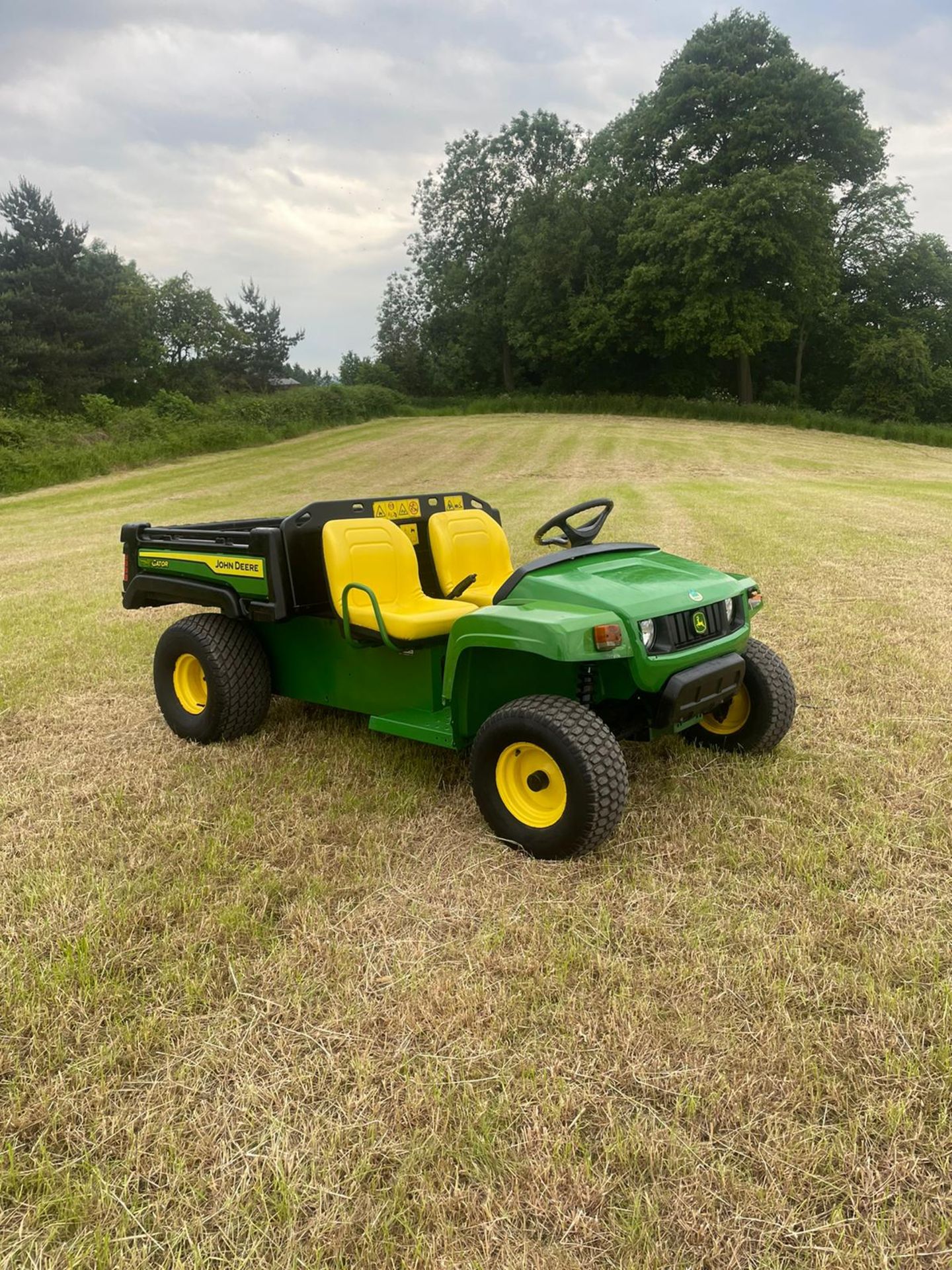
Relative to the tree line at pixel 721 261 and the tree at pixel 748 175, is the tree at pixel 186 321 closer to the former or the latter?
the tree line at pixel 721 261

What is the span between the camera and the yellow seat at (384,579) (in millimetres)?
2957

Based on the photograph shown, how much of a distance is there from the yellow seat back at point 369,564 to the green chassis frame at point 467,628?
77 mm

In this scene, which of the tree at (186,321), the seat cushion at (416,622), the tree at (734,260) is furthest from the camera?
the tree at (186,321)

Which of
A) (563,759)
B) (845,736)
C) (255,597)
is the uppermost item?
(255,597)

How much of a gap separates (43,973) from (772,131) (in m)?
31.7

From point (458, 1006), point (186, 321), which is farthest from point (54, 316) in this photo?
point (458, 1006)

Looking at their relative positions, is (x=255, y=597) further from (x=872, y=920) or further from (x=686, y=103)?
(x=686, y=103)

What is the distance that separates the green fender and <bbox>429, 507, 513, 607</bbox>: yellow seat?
75 centimetres

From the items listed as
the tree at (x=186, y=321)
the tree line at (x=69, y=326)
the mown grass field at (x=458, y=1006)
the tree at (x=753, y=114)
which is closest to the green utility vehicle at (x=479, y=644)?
the mown grass field at (x=458, y=1006)

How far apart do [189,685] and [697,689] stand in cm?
233

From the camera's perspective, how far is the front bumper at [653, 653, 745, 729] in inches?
98.2

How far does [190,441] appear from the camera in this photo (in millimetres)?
20594

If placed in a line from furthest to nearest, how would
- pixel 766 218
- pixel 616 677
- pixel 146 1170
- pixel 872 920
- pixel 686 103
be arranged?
pixel 686 103 → pixel 766 218 → pixel 616 677 → pixel 872 920 → pixel 146 1170

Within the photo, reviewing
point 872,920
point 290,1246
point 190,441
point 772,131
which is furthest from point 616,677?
point 772,131
